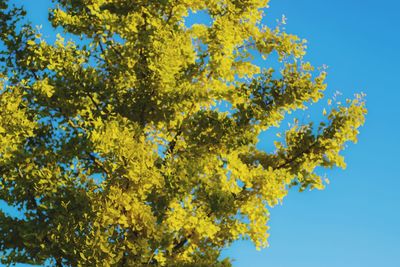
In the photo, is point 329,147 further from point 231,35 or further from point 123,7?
point 123,7

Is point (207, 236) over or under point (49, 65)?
under

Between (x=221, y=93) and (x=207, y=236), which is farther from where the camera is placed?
(x=221, y=93)

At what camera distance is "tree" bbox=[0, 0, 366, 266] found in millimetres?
11703

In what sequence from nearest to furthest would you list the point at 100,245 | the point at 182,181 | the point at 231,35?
the point at 100,245
the point at 182,181
the point at 231,35

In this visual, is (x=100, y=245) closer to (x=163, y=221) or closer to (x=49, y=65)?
(x=163, y=221)

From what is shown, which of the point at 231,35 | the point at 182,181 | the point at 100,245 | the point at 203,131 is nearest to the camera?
the point at 100,245

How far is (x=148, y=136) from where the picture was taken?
14.6 metres

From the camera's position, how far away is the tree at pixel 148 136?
11.7 meters

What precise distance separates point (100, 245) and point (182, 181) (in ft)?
7.30

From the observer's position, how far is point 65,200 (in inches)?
477

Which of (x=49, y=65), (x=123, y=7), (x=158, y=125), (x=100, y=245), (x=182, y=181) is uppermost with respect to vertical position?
(x=123, y=7)

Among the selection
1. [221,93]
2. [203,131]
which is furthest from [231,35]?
[203,131]

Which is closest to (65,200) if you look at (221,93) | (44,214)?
(44,214)

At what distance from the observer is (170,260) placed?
488 inches
